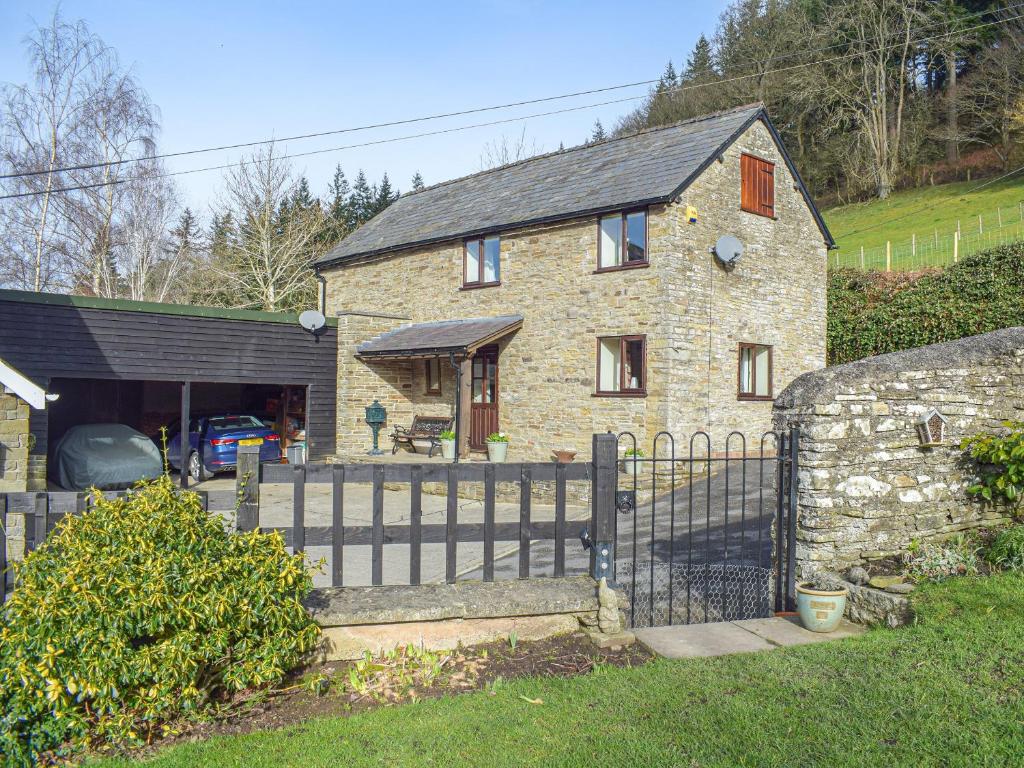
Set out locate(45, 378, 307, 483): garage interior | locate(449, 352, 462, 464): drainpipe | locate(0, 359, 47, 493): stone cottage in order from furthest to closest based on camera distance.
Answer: locate(45, 378, 307, 483): garage interior, locate(449, 352, 462, 464): drainpipe, locate(0, 359, 47, 493): stone cottage

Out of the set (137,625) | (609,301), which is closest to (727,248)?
(609,301)

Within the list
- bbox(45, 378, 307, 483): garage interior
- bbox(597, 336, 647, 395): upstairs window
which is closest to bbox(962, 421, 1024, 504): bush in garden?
bbox(597, 336, 647, 395): upstairs window

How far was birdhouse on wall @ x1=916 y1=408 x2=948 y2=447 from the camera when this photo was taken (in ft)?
20.6

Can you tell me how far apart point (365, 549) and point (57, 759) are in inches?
281

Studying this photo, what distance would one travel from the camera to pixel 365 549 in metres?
10.7

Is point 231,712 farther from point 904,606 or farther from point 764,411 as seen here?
point 764,411

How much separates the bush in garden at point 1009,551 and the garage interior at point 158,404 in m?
18.1

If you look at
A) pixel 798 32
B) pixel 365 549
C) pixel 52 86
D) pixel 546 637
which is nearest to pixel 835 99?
pixel 798 32

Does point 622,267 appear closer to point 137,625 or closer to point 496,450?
point 496,450

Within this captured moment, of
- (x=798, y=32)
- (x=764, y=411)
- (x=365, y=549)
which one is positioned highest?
(x=798, y=32)

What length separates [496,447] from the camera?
17.1 m

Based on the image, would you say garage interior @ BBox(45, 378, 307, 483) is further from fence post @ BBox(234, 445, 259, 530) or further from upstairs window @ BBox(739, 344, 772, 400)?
fence post @ BBox(234, 445, 259, 530)

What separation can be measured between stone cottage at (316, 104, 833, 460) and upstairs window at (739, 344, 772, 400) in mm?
34

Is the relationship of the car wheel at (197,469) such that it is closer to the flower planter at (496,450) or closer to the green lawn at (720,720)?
the flower planter at (496,450)
